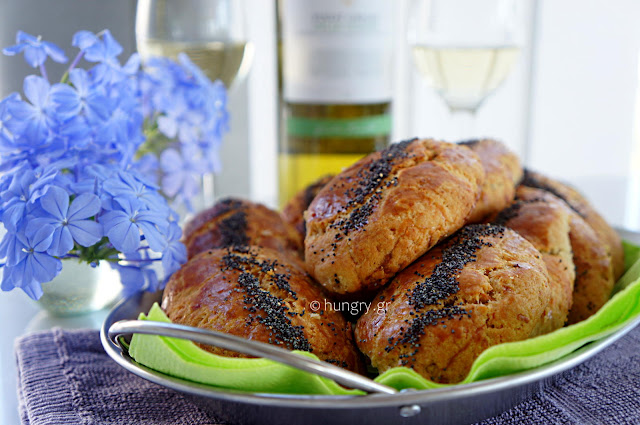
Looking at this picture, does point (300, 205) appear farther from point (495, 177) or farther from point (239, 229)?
point (495, 177)

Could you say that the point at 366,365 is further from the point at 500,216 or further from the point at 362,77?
the point at 362,77

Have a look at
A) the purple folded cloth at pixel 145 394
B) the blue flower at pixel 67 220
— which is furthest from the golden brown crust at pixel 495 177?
the blue flower at pixel 67 220

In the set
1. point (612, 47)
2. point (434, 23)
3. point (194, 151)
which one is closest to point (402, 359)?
point (194, 151)

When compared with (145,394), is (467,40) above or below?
above

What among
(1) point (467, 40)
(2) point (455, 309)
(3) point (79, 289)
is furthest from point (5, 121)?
(1) point (467, 40)

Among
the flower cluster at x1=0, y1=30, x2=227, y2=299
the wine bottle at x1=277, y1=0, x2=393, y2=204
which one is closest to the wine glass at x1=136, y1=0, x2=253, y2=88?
the wine bottle at x1=277, y1=0, x2=393, y2=204

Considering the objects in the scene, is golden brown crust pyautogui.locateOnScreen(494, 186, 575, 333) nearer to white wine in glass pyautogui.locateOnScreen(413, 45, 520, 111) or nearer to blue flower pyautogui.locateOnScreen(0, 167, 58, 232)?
white wine in glass pyautogui.locateOnScreen(413, 45, 520, 111)

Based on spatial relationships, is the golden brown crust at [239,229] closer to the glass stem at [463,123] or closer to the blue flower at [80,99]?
the blue flower at [80,99]
